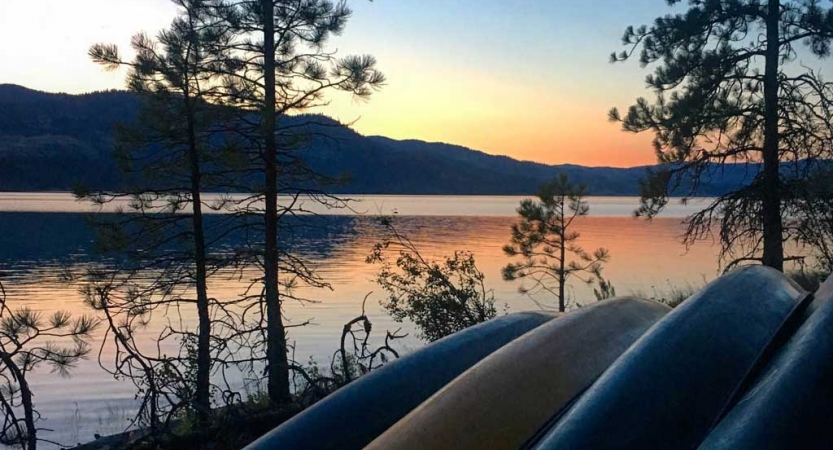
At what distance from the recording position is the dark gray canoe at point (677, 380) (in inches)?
60.8

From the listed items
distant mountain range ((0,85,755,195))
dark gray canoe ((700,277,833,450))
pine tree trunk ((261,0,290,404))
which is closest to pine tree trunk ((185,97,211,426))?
pine tree trunk ((261,0,290,404))

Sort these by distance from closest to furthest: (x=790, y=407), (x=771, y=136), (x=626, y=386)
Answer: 1. (x=790, y=407)
2. (x=626, y=386)
3. (x=771, y=136)

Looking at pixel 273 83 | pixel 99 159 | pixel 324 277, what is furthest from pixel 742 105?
pixel 99 159

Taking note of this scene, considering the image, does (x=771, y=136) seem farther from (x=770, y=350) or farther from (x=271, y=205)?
(x=770, y=350)

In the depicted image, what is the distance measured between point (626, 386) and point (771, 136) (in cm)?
1284

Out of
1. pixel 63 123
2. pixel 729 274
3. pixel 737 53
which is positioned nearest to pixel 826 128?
pixel 737 53

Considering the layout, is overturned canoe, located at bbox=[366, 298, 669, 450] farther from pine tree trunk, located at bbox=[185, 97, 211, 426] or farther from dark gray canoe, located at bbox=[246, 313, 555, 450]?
pine tree trunk, located at bbox=[185, 97, 211, 426]

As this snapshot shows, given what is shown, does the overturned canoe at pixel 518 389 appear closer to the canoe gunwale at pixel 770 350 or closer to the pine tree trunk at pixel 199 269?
the canoe gunwale at pixel 770 350

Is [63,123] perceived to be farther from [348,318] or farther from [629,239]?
[348,318]

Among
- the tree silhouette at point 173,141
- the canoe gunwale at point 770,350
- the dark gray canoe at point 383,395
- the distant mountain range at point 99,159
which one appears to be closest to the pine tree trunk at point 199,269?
the tree silhouette at point 173,141

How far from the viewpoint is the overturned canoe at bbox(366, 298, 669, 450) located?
1820mm

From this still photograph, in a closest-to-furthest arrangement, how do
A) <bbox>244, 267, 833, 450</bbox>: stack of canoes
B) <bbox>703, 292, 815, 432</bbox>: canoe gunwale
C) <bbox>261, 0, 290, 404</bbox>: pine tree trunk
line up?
<bbox>244, 267, 833, 450</bbox>: stack of canoes
<bbox>703, 292, 815, 432</bbox>: canoe gunwale
<bbox>261, 0, 290, 404</bbox>: pine tree trunk

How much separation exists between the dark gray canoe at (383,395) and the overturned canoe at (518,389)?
0.88 ft

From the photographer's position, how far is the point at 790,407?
148 centimetres
